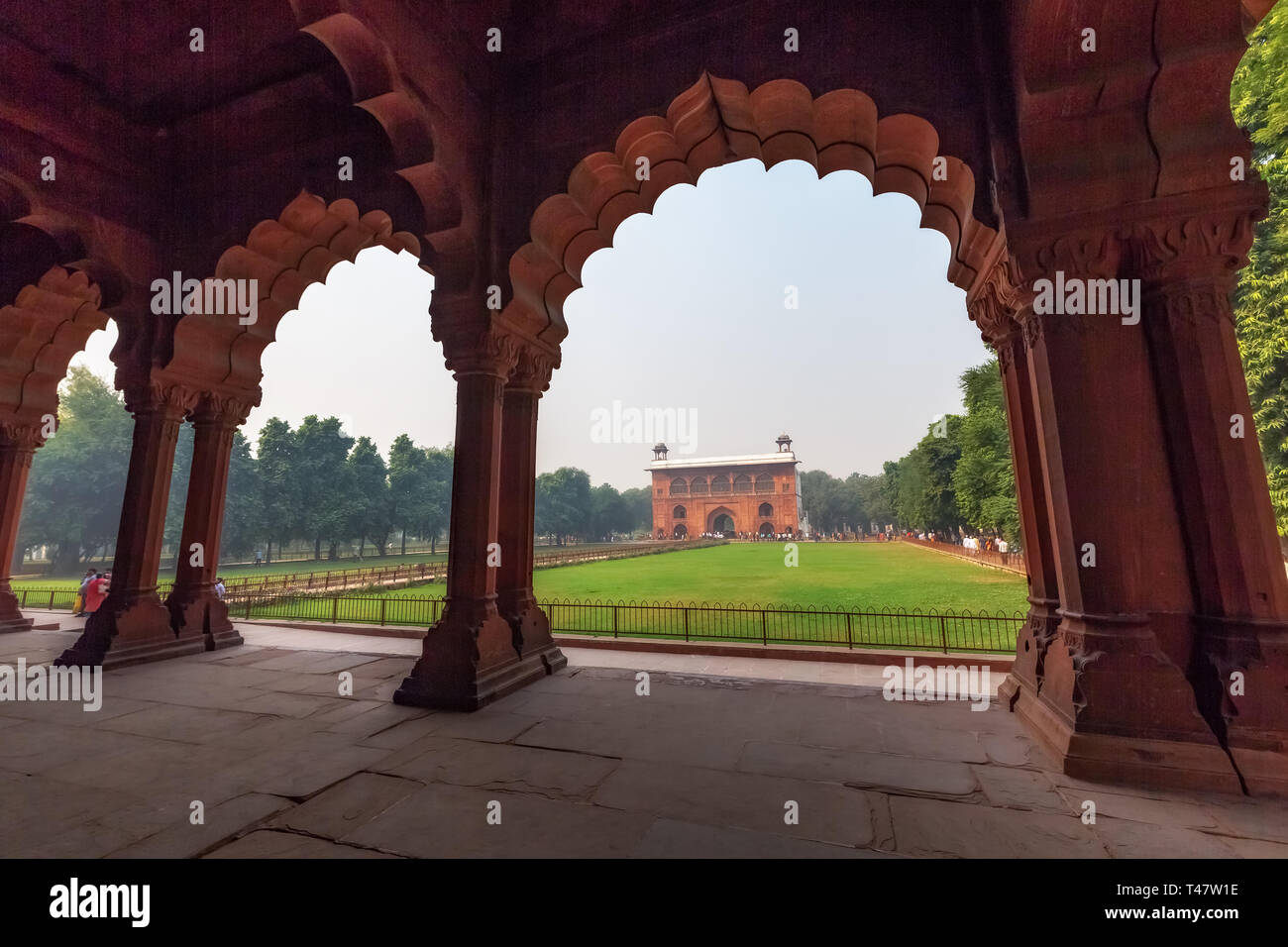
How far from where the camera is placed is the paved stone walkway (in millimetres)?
2516

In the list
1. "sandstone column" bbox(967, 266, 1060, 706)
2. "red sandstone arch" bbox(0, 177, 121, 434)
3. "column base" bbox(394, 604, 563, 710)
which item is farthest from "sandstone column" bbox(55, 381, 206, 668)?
"sandstone column" bbox(967, 266, 1060, 706)

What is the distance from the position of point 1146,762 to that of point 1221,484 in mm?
1809

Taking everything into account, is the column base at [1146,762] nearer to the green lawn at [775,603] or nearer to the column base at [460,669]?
the green lawn at [775,603]

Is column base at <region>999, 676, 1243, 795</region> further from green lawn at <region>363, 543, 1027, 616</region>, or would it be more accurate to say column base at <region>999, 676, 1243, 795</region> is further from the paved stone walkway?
green lawn at <region>363, 543, 1027, 616</region>

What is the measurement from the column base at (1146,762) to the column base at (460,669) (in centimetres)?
434

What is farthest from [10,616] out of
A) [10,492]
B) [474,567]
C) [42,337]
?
[474,567]

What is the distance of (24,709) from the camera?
469 centimetres

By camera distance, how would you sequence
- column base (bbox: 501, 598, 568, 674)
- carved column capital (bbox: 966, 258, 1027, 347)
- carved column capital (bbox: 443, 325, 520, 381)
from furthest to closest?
column base (bbox: 501, 598, 568, 674)
carved column capital (bbox: 443, 325, 520, 381)
carved column capital (bbox: 966, 258, 1027, 347)

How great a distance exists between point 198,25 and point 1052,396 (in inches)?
331

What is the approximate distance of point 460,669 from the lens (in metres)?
4.87

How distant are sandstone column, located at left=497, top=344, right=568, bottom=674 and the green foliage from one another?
644 inches

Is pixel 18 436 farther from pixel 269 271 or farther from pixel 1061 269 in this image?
pixel 1061 269

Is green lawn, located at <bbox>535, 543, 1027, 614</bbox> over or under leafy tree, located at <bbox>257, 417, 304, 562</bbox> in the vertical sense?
under

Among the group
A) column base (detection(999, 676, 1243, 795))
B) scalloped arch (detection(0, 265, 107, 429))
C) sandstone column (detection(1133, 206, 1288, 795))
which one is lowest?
column base (detection(999, 676, 1243, 795))
